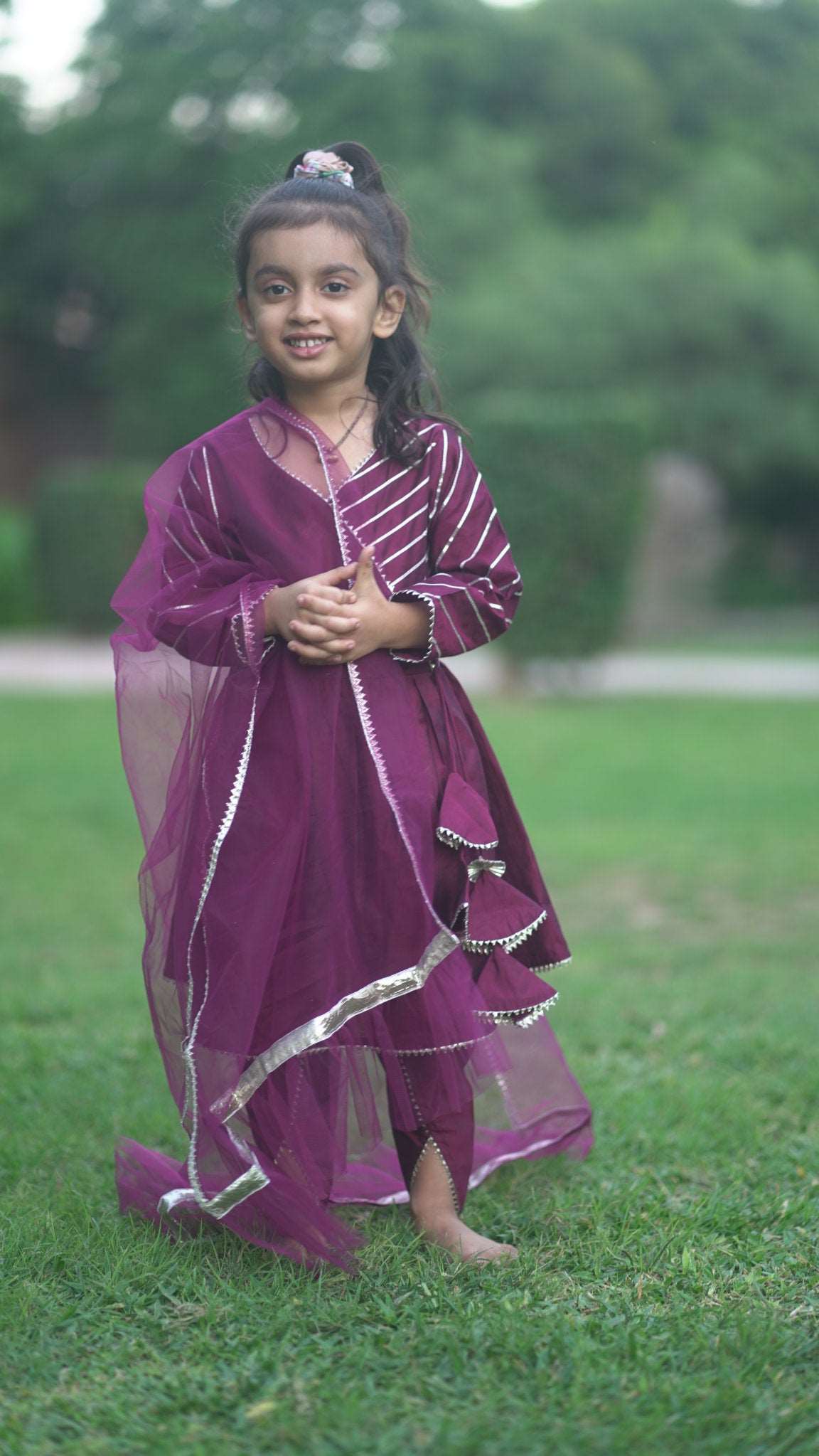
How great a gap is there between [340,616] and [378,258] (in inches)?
23.7

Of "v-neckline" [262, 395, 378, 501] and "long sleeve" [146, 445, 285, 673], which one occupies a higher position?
"v-neckline" [262, 395, 378, 501]

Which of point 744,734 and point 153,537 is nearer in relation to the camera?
point 153,537

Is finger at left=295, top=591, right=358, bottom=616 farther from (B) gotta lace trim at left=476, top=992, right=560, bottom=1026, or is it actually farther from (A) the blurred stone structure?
(A) the blurred stone structure

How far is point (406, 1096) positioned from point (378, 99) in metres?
20.1

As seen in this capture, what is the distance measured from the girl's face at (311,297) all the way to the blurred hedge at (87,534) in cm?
1304

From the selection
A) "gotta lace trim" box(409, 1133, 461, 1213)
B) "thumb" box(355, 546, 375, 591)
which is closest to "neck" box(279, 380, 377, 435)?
"thumb" box(355, 546, 375, 591)

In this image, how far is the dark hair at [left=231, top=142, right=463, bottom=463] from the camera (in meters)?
2.40

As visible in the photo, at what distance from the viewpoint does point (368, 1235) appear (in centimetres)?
249

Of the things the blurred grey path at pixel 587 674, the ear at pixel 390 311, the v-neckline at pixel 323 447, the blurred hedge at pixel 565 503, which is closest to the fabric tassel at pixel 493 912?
the v-neckline at pixel 323 447

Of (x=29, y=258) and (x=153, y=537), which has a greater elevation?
(x=29, y=258)

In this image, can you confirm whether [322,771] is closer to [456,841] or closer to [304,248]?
[456,841]

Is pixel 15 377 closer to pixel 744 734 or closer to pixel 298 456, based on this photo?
pixel 744 734

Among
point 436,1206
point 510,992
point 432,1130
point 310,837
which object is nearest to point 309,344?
point 310,837

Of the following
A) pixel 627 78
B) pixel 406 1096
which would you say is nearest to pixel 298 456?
pixel 406 1096
